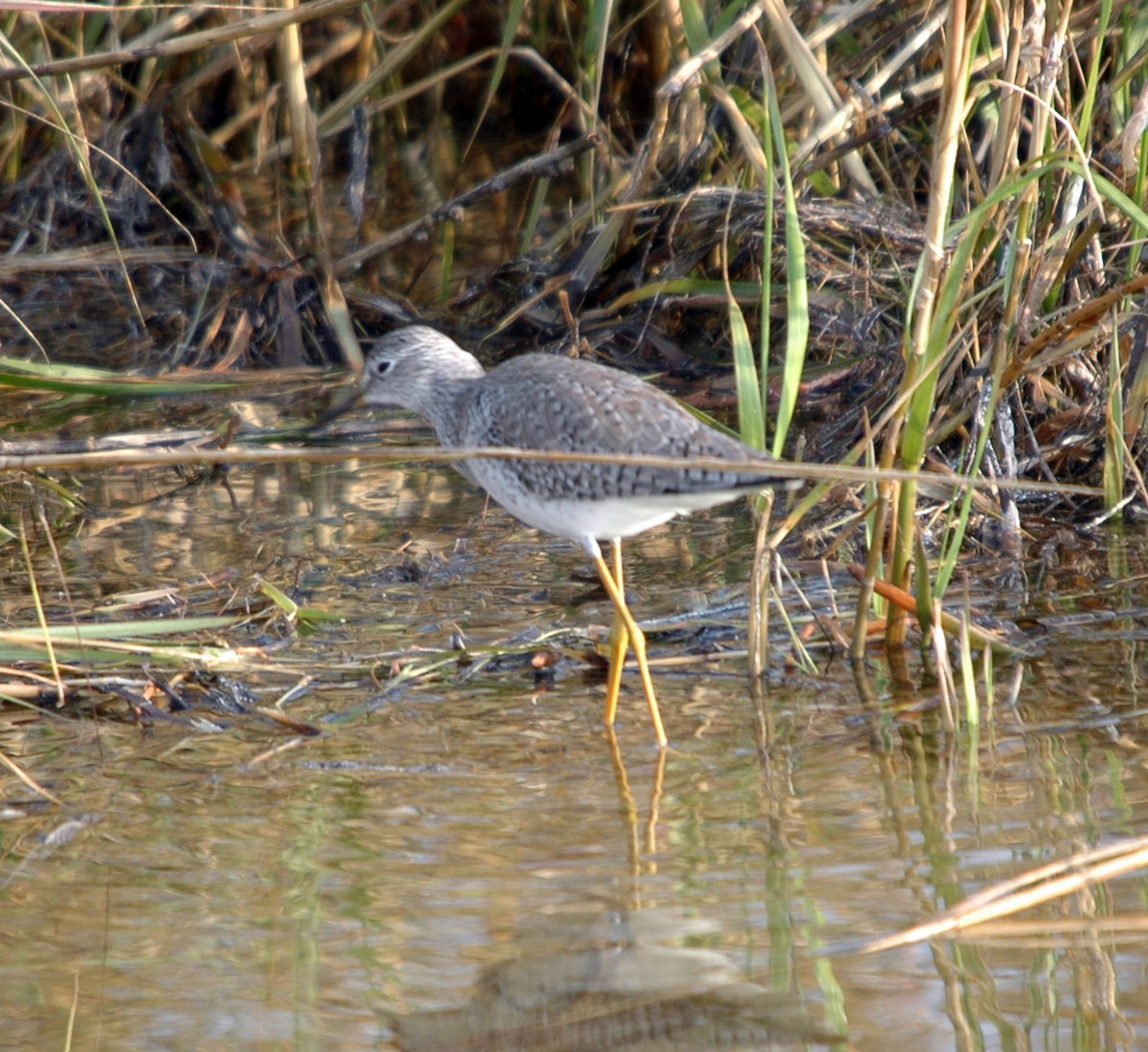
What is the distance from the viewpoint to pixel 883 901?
3162mm

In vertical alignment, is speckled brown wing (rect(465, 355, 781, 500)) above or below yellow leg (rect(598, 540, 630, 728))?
above

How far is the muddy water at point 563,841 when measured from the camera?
287 cm

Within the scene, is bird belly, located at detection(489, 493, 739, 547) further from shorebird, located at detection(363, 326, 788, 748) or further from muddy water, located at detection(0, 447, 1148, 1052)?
muddy water, located at detection(0, 447, 1148, 1052)

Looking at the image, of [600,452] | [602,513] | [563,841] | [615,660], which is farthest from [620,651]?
[563,841]

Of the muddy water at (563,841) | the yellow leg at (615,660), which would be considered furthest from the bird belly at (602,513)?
the muddy water at (563,841)

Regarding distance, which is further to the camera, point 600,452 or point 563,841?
point 600,452

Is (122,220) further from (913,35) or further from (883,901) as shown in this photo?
(883,901)

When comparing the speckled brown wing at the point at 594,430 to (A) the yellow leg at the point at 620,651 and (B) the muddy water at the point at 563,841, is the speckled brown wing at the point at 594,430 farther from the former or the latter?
(B) the muddy water at the point at 563,841

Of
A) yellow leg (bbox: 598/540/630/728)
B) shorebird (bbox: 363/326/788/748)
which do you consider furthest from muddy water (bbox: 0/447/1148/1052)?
shorebird (bbox: 363/326/788/748)

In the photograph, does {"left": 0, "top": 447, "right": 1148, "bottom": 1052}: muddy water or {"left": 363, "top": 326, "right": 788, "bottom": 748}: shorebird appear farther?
{"left": 363, "top": 326, "right": 788, "bottom": 748}: shorebird

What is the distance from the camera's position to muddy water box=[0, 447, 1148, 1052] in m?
→ 2.87

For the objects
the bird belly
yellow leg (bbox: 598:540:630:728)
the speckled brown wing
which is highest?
the speckled brown wing

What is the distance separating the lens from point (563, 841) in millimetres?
→ 3568

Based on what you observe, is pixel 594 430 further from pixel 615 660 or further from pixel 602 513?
pixel 615 660
